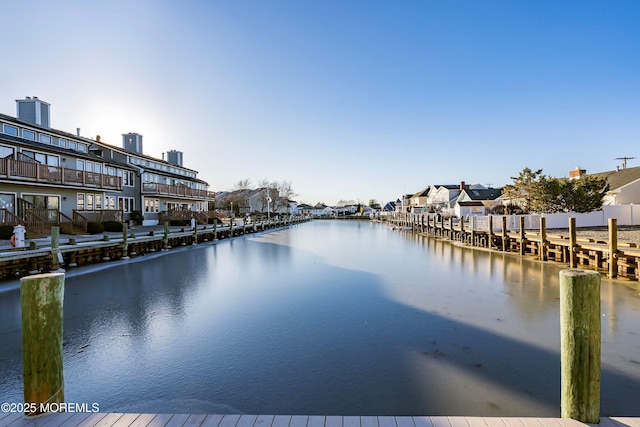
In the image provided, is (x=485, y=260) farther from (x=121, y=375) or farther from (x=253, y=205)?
(x=253, y=205)

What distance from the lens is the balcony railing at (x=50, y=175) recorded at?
61.8ft

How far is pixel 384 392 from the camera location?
195 inches

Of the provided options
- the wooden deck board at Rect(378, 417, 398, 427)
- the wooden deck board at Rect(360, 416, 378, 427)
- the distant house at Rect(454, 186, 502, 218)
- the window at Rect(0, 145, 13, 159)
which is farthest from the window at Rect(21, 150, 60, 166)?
the distant house at Rect(454, 186, 502, 218)

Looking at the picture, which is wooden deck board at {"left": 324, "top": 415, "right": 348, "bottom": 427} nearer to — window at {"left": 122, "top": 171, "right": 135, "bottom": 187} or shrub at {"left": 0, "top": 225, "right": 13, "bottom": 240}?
shrub at {"left": 0, "top": 225, "right": 13, "bottom": 240}

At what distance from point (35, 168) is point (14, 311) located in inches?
598

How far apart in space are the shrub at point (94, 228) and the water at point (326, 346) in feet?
39.7

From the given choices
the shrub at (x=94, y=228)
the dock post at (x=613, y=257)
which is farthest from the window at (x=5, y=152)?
the dock post at (x=613, y=257)

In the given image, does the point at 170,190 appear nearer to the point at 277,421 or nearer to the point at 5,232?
the point at 5,232

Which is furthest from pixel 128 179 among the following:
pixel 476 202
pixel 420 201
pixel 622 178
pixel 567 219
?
pixel 420 201

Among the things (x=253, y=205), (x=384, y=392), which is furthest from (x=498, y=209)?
(x=253, y=205)

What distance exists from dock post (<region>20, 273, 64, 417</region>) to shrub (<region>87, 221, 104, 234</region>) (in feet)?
78.1

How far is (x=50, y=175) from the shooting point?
70.4 feet

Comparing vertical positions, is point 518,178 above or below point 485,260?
above

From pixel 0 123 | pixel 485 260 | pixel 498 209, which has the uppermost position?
pixel 0 123
